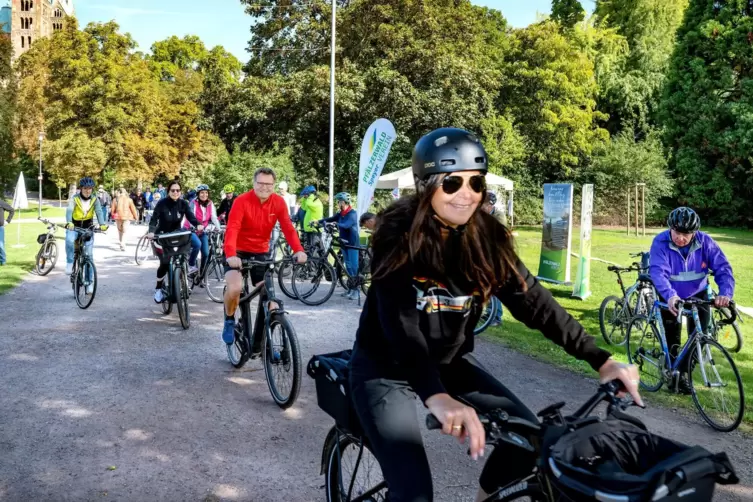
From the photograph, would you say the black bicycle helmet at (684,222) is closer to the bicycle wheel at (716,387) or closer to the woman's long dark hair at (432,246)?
the bicycle wheel at (716,387)

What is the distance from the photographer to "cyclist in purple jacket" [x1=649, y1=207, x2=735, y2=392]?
605 cm

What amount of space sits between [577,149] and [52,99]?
32.8 meters

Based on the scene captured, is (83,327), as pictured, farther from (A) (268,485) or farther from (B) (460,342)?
(B) (460,342)

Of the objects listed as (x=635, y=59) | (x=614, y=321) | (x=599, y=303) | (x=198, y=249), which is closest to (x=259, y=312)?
(x=614, y=321)

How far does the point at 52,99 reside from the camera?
44.6 m

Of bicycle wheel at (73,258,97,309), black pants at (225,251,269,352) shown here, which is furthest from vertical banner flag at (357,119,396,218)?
black pants at (225,251,269,352)

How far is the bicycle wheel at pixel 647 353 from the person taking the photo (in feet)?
21.7

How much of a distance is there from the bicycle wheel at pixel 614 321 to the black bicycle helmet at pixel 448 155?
282 inches

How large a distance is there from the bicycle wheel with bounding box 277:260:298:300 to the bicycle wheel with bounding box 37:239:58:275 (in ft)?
19.3

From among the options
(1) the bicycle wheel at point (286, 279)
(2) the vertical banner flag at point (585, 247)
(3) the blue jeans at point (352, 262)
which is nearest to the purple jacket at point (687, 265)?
(2) the vertical banner flag at point (585, 247)

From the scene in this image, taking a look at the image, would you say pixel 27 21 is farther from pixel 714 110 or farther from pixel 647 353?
pixel 647 353

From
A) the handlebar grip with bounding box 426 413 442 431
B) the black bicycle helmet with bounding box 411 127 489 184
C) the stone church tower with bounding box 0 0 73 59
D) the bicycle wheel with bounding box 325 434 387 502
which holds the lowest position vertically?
the bicycle wheel with bounding box 325 434 387 502

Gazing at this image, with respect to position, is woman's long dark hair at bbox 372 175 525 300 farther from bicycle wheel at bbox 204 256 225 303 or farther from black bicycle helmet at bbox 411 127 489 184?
bicycle wheel at bbox 204 256 225 303

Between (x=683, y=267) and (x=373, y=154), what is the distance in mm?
7395
